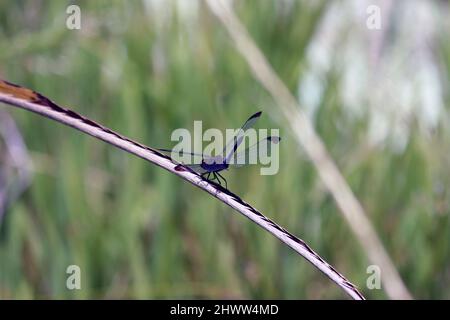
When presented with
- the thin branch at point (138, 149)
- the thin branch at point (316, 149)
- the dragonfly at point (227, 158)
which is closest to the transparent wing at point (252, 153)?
the dragonfly at point (227, 158)

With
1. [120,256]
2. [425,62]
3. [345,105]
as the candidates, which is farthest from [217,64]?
[425,62]

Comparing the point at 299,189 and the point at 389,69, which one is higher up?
the point at 389,69

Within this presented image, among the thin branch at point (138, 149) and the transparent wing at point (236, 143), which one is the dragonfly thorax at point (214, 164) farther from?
the thin branch at point (138, 149)

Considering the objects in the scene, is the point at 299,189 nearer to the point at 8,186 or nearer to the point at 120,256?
the point at 120,256

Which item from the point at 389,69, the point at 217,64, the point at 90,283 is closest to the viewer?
the point at 90,283

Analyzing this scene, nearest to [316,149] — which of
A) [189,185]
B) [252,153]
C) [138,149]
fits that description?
[189,185]

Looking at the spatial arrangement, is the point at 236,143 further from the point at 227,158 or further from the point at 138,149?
the point at 138,149
